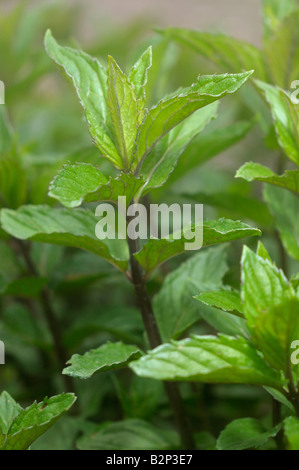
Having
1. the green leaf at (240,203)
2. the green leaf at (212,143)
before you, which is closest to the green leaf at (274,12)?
the green leaf at (212,143)

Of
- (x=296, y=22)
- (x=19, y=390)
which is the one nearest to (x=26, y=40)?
(x=296, y=22)

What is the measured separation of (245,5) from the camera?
7.04 ft

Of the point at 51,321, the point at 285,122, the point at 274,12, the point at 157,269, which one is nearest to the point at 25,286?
the point at 51,321

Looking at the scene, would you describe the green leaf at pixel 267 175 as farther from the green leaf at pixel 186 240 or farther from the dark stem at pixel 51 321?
the dark stem at pixel 51 321

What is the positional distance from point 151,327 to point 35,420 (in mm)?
162

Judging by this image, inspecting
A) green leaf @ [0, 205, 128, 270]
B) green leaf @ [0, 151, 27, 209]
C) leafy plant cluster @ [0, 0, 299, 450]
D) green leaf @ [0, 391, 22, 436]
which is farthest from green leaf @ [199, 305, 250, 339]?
green leaf @ [0, 151, 27, 209]

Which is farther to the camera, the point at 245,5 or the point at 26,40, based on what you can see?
the point at 245,5

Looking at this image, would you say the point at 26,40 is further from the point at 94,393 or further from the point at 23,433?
the point at 23,433

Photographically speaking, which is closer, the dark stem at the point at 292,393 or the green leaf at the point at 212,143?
the dark stem at the point at 292,393

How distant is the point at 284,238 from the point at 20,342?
0.42 metres

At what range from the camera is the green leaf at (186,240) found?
20.6 inches

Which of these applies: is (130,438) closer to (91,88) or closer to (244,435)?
(244,435)

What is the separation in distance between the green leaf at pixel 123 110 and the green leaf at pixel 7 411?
0.28 meters

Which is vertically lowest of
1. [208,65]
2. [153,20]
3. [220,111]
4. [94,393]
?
[94,393]
